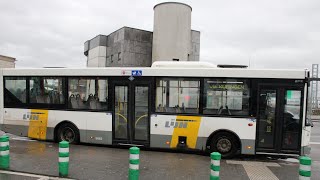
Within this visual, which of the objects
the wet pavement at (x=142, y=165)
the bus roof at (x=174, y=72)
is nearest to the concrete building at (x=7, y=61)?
the bus roof at (x=174, y=72)

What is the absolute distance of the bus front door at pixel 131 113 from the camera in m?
9.48

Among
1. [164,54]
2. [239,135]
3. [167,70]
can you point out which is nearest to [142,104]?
[167,70]

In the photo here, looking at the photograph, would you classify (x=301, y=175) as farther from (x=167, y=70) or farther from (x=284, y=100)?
(x=167, y=70)

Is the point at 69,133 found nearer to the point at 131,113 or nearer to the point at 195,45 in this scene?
the point at 131,113

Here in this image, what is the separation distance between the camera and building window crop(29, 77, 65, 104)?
10.4 metres

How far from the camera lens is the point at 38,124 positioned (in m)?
10.6

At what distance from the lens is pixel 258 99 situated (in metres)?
8.73

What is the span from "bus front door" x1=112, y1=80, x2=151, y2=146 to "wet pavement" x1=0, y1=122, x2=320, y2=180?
472 mm

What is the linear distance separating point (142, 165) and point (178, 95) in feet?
8.78

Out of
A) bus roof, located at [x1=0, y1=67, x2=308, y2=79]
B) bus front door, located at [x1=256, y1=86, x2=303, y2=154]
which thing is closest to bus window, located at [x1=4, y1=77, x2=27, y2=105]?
bus roof, located at [x1=0, y1=67, x2=308, y2=79]

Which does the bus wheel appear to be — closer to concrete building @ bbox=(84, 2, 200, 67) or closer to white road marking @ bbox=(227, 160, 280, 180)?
white road marking @ bbox=(227, 160, 280, 180)

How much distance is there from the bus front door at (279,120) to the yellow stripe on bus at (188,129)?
1888 mm

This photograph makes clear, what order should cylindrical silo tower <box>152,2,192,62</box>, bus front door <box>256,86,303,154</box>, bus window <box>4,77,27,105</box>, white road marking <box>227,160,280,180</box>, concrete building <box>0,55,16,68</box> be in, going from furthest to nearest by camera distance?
concrete building <box>0,55,16,68</box>, cylindrical silo tower <box>152,2,192,62</box>, bus window <box>4,77,27,105</box>, bus front door <box>256,86,303,154</box>, white road marking <box>227,160,280,180</box>

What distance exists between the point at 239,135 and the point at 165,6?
17.7 m
